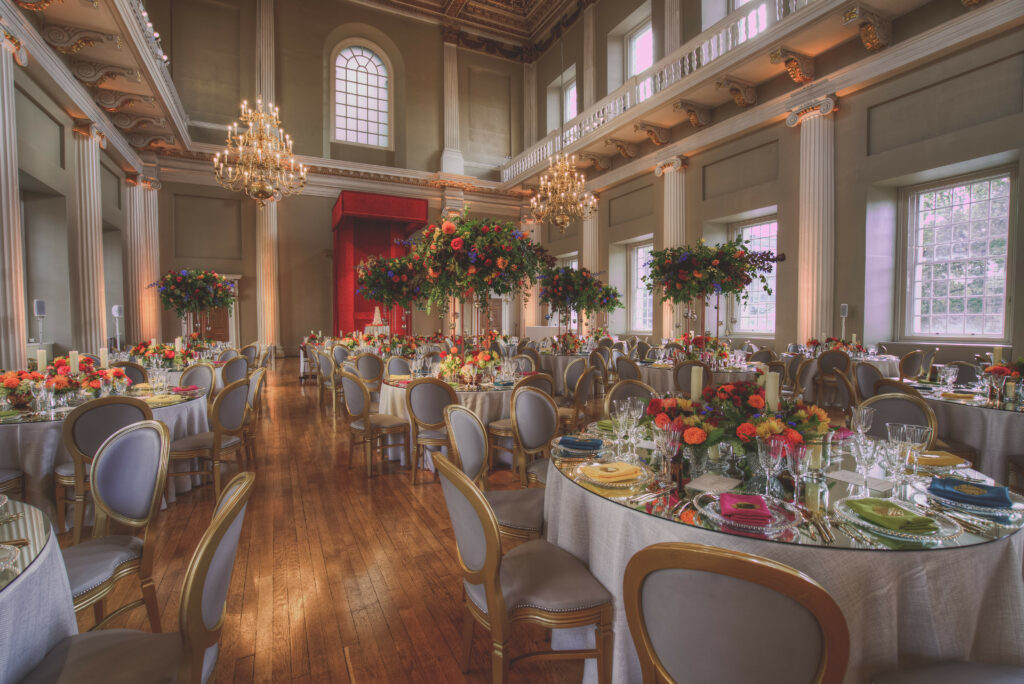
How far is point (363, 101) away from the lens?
14617 mm

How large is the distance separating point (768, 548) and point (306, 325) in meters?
14.1

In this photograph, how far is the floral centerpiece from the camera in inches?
321

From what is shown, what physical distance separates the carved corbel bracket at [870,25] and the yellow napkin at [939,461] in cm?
745

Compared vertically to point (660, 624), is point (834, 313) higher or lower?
higher

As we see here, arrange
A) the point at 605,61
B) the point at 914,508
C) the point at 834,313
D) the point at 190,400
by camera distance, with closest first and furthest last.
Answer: the point at 914,508 < the point at 190,400 < the point at 834,313 < the point at 605,61

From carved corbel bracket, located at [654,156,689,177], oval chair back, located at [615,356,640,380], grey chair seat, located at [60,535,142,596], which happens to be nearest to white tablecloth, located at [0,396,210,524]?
grey chair seat, located at [60,535,142,596]

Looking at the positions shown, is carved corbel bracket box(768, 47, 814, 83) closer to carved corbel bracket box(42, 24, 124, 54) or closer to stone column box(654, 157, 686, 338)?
stone column box(654, 157, 686, 338)

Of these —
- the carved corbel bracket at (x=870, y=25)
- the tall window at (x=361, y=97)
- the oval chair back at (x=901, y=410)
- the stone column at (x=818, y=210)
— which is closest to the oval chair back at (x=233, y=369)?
the oval chair back at (x=901, y=410)

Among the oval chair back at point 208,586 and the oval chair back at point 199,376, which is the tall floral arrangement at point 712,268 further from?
the oval chair back at point 208,586

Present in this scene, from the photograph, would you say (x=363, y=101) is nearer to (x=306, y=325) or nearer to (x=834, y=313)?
(x=306, y=325)

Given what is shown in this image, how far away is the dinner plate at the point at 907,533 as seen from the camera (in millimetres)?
1335

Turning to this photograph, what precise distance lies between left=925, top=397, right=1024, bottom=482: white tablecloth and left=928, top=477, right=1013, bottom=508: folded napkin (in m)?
2.28

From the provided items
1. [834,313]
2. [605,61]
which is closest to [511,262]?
[834,313]

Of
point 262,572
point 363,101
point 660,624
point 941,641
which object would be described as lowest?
point 262,572
